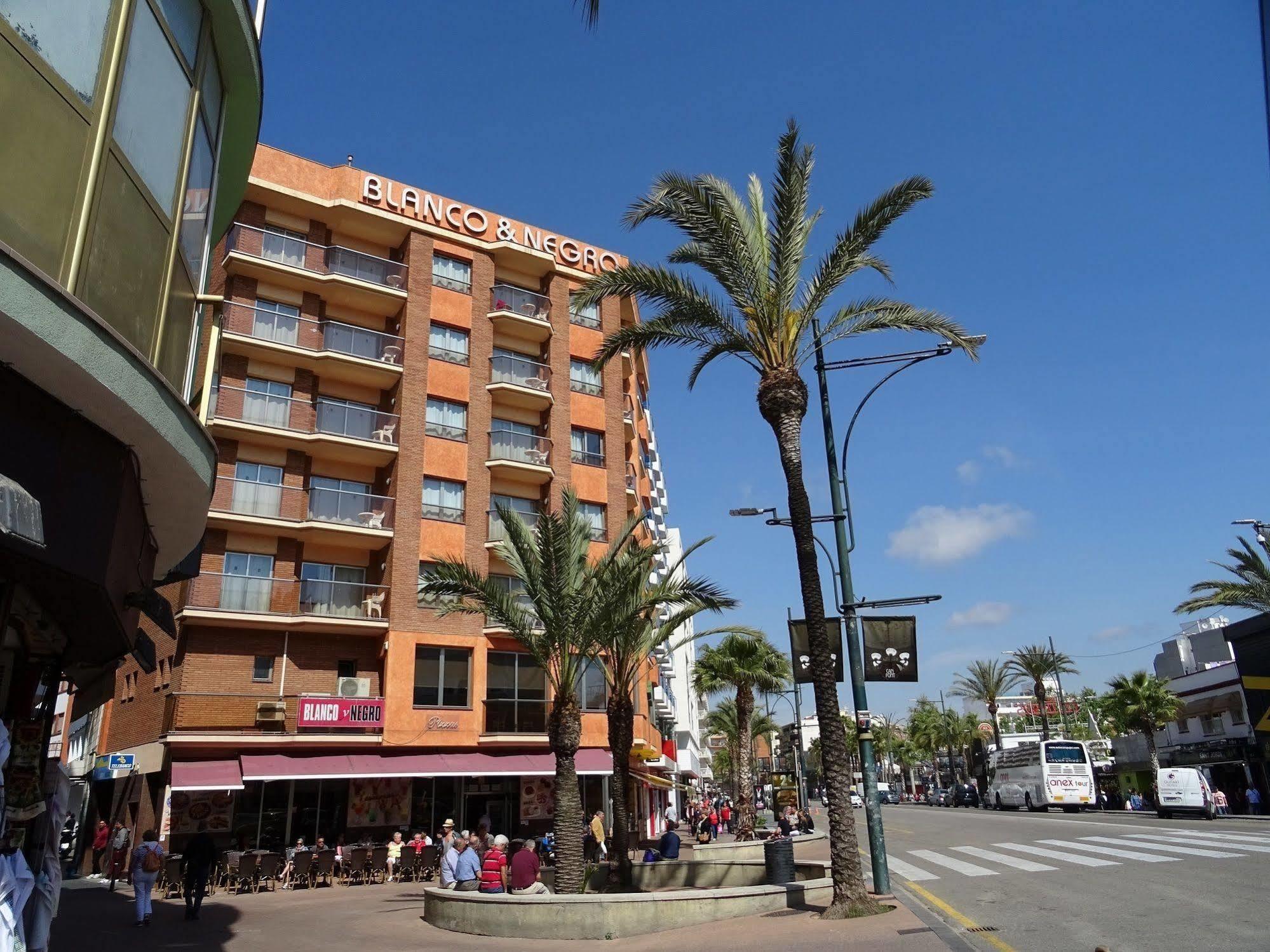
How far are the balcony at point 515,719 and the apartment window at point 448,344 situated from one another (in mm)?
12068

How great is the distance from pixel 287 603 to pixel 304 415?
20.2 ft

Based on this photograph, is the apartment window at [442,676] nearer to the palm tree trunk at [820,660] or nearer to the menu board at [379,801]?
the menu board at [379,801]

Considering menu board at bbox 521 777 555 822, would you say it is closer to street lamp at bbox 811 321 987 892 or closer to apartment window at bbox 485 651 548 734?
apartment window at bbox 485 651 548 734

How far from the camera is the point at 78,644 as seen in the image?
Answer: 755 cm

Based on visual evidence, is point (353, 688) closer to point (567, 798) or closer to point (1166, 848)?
point (567, 798)

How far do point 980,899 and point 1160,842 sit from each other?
9.98 meters

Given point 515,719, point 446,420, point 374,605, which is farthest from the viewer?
point 446,420

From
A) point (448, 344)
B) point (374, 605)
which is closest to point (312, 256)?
point (448, 344)

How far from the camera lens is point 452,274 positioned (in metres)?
33.7

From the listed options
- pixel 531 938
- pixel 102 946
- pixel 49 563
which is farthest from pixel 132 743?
pixel 49 563

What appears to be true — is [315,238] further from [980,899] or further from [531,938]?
[980,899]

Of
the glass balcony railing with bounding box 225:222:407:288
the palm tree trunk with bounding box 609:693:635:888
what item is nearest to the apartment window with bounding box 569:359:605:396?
the glass balcony railing with bounding box 225:222:407:288

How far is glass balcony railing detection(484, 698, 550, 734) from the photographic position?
29469 mm

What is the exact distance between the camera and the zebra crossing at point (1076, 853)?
57.4 feet
